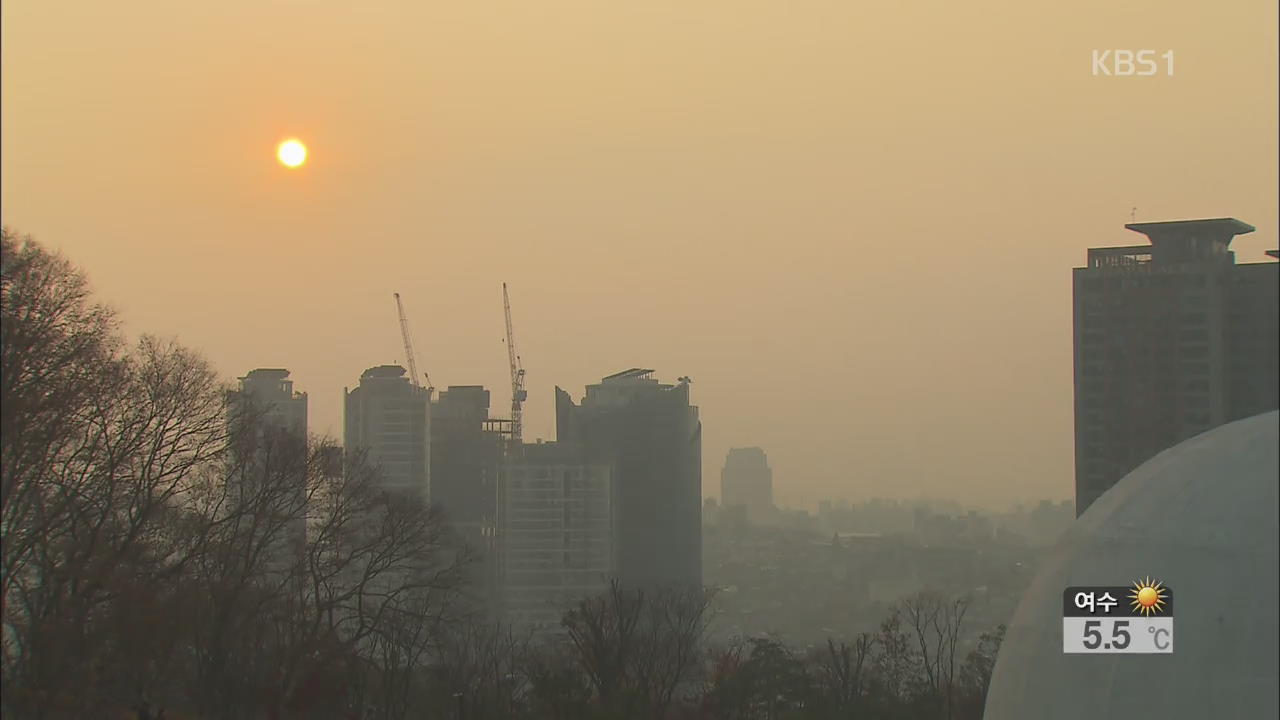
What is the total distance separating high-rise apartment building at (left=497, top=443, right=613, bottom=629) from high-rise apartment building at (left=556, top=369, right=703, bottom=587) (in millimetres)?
916

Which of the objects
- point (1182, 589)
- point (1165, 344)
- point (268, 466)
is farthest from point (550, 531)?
point (1182, 589)

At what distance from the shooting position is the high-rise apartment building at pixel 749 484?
5566cm

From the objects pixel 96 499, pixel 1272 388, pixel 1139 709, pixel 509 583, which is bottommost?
pixel 509 583

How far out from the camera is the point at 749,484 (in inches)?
2324

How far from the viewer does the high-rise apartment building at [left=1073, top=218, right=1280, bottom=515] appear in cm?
1572

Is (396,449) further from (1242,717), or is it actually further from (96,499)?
(1242,717)

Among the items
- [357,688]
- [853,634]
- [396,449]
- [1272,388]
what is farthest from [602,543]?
[1272,388]

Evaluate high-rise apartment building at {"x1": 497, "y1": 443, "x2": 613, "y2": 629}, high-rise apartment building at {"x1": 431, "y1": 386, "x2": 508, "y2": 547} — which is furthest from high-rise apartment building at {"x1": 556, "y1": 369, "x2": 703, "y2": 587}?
high-rise apartment building at {"x1": 431, "y1": 386, "x2": 508, "y2": 547}

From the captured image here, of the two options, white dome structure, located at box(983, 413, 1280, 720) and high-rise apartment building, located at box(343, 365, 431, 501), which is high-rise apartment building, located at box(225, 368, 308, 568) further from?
high-rise apartment building, located at box(343, 365, 431, 501)

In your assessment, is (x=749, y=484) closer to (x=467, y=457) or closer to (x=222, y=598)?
(x=467, y=457)

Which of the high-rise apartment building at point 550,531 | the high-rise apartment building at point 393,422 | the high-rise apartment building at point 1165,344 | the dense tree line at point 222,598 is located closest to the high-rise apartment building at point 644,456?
the high-rise apartment building at point 550,531

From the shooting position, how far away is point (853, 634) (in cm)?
3591

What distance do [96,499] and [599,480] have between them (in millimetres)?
50250
